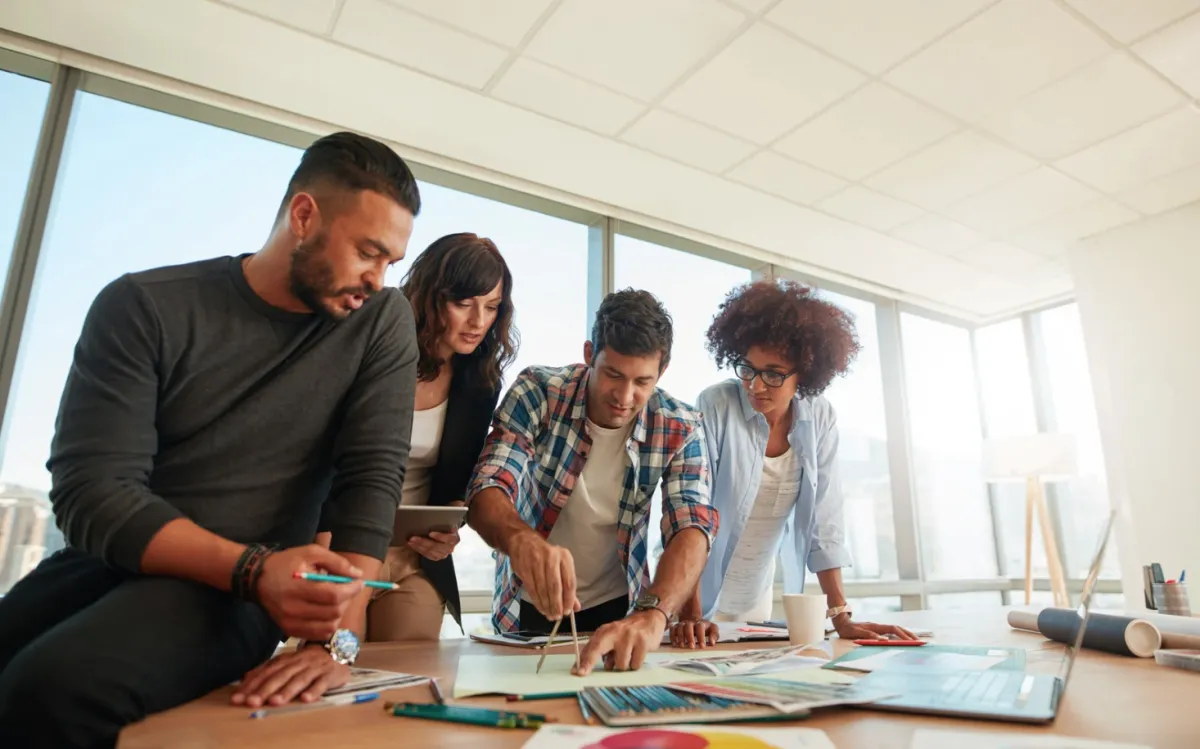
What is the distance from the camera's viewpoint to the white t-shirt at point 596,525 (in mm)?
1718

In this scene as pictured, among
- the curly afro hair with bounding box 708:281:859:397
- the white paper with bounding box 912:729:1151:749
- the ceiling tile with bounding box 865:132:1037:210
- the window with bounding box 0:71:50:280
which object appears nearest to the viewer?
the white paper with bounding box 912:729:1151:749

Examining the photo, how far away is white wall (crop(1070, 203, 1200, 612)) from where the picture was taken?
396 centimetres

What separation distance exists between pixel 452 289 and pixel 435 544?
0.59 metres

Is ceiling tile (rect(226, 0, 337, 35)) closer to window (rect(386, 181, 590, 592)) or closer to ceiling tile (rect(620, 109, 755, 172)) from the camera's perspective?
window (rect(386, 181, 590, 592))

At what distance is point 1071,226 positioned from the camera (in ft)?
13.7

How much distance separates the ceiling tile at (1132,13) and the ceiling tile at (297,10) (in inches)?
99.6

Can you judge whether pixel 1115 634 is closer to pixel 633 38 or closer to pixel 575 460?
pixel 575 460

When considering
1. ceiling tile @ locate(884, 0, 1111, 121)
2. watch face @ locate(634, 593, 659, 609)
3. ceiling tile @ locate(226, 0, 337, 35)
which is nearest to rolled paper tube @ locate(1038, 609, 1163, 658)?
watch face @ locate(634, 593, 659, 609)

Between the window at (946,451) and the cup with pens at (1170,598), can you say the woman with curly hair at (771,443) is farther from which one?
the window at (946,451)

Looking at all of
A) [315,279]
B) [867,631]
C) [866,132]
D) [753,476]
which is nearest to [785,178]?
[866,132]

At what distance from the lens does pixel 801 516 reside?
2.10 meters

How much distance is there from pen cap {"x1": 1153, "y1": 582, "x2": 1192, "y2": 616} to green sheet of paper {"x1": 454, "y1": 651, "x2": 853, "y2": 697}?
1.62 metres

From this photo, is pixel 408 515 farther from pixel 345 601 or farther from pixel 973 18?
pixel 973 18

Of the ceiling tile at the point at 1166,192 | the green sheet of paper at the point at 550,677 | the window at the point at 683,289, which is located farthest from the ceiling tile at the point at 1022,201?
the green sheet of paper at the point at 550,677
